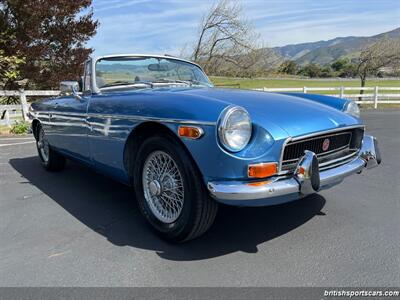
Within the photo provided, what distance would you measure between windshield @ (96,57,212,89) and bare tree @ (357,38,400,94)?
63.9 feet

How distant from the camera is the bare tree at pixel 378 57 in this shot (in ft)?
71.7

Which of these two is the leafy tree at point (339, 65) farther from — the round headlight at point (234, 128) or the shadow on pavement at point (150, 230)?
the round headlight at point (234, 128)

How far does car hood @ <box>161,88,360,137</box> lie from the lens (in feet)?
8.95

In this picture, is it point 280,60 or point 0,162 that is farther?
point 280,60

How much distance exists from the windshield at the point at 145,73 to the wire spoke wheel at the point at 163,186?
120 centimetres

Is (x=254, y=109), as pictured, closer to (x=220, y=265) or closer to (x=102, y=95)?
(x=220, y=265)

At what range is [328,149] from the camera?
10.0 ft

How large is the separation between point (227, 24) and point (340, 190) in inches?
573

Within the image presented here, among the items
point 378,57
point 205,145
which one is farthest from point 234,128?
point 378,57

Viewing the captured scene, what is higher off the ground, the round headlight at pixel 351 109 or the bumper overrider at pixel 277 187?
the round headlight at pixel 351 109

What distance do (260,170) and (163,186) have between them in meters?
0.91

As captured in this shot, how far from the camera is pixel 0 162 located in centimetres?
633

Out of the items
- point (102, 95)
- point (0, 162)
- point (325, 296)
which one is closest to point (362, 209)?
point (325, 296)

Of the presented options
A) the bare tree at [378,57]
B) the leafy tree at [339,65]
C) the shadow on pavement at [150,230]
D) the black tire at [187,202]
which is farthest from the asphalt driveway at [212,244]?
the leafy tree at [339,65]
